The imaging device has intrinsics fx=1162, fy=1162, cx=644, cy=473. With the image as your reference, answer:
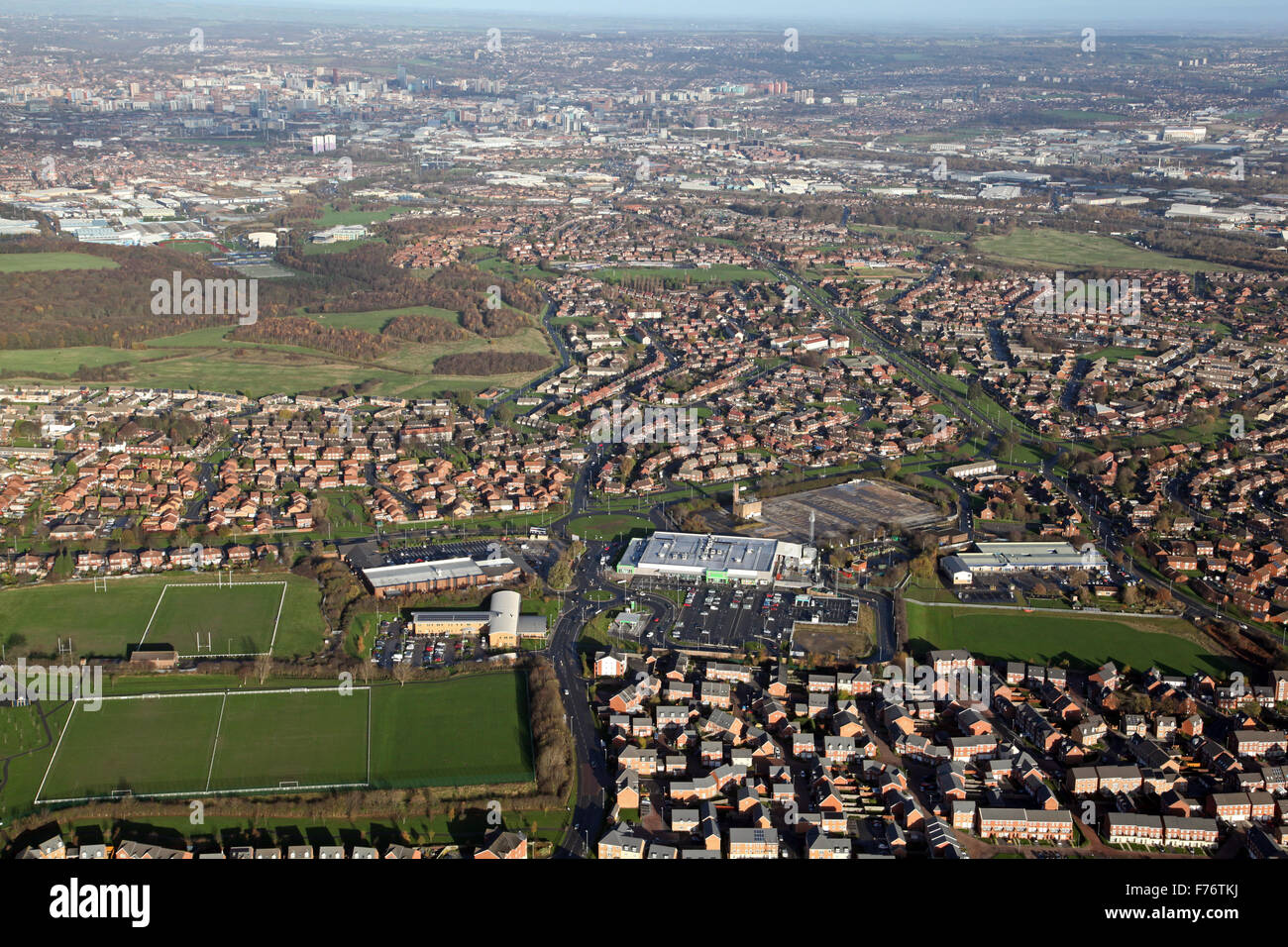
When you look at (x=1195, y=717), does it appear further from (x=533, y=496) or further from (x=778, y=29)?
(x=778, y=29)

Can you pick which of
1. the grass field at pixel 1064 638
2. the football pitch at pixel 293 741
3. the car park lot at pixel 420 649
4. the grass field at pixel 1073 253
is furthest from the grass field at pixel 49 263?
the grass field at pixel 1073 253

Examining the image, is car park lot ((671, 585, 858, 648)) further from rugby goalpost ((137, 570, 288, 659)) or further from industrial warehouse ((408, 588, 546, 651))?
rugby goalpost ((137, 570, 288, 659))

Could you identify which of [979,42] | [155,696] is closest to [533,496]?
[155,696]

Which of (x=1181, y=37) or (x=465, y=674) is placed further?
(x=1181, y=37)

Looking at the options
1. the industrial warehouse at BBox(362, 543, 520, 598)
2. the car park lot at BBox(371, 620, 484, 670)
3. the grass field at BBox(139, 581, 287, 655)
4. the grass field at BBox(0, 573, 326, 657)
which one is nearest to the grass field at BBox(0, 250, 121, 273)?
the grass field at BBox(0, 573, 326, 657)

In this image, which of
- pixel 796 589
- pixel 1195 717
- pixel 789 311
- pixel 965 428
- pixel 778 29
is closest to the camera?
pixel 1195 717

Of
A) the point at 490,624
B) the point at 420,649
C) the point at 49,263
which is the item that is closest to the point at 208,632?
the point at 420,649
